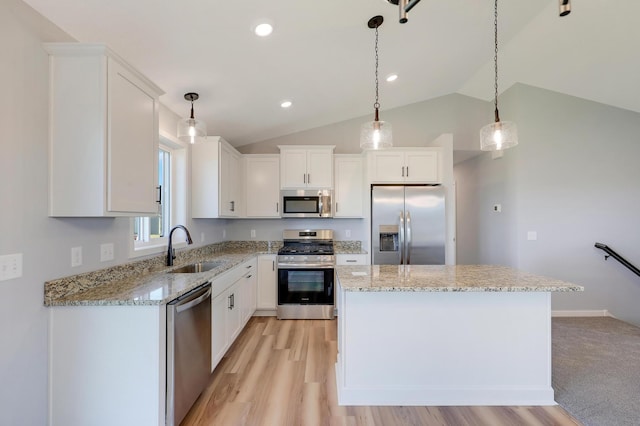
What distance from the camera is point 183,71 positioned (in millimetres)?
2182

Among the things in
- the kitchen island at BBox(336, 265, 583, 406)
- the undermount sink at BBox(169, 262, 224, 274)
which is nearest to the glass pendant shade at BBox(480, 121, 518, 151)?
the kitchen island at BBox(336, 265, 583, 406)

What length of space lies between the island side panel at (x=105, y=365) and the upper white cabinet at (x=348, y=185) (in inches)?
111

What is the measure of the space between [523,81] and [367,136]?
2.96 meters

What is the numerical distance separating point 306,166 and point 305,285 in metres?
1.63

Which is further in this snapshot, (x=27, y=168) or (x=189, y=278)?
(x=189, y=278)

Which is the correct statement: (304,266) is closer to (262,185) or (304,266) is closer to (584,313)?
(262,185)

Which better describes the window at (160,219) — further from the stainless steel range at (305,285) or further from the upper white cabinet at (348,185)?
the upper white cabinet at (348,185)

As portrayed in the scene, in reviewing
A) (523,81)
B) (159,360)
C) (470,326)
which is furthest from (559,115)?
(159,360)

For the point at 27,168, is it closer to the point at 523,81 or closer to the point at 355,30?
the point at 355,30

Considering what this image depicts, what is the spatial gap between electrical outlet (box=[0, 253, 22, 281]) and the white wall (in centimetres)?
2

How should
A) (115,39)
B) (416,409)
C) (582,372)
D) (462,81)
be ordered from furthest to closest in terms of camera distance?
(462,81), (582,372), (416,409), (115,39)

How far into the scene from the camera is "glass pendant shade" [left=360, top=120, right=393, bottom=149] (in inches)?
81.4

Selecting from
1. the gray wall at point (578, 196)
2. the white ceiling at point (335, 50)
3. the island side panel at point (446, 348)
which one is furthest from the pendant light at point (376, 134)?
the gray wall at point (578, 196)

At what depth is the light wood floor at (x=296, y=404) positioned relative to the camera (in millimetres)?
1795
